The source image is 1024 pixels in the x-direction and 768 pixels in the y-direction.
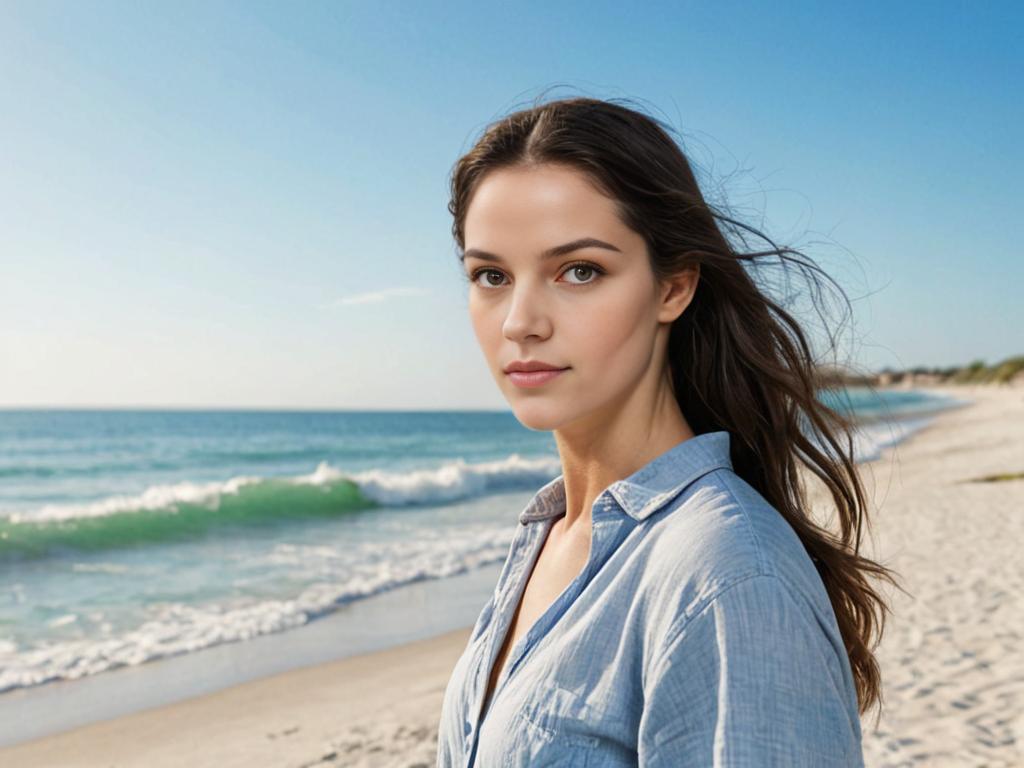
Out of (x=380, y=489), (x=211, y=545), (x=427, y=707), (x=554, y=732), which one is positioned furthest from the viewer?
(x=380, y=489)

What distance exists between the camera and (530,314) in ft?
4.94

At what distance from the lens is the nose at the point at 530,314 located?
1.51 m

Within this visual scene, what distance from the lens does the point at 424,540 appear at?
44.9 ft

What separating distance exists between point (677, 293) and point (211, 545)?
45.9ft

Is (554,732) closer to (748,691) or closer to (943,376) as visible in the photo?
(748,691)

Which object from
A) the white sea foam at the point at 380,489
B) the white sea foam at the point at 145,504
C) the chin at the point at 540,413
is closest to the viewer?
the chin at the point at 540,413

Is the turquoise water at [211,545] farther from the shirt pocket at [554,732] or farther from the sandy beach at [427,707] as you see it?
the sandy beach at [427,707]

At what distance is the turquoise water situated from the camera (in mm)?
8188

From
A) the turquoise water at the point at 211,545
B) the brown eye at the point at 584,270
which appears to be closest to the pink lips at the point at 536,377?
the brown eye at the point at 584,270

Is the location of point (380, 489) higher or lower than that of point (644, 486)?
lower

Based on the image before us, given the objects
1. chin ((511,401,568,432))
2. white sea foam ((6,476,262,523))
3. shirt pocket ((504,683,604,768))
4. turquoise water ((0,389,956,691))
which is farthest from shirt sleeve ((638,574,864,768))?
white sea foam ((6,476,262,523))

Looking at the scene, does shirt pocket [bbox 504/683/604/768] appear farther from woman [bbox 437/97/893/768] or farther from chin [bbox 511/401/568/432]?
chin [bbox 511/401/568/432]

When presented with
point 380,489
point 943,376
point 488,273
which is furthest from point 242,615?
point 943,376

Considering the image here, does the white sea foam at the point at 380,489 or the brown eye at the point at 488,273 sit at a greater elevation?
the brown eye at the point at 488,273
